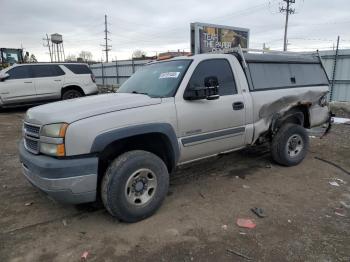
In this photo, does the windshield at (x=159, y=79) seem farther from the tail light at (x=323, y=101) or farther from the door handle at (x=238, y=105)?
Result: the tail light at (x=323, y=101)

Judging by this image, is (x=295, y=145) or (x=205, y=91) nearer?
(x=205, y=91)

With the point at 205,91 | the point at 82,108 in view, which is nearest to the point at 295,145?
the point at 205,91

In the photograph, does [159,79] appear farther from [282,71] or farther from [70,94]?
[70,94]

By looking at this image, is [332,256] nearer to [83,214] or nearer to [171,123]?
[171,123]

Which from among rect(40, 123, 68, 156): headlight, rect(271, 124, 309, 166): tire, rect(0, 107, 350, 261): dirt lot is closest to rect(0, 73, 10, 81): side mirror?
rect(0, 107, 350, 261): dirt lot

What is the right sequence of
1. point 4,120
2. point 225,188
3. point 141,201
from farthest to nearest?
point 4,120 < point 225,188 < point 141,201

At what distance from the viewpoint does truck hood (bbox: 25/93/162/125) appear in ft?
10.3

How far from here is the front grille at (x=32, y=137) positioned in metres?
3.33

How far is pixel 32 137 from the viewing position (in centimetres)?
342

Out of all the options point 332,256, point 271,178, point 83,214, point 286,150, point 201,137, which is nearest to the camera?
point 332,256

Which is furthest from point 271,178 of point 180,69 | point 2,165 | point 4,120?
point 4,120

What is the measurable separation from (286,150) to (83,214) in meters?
3.44

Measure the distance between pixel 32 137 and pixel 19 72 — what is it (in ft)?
31.3

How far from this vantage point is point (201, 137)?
4.03m
